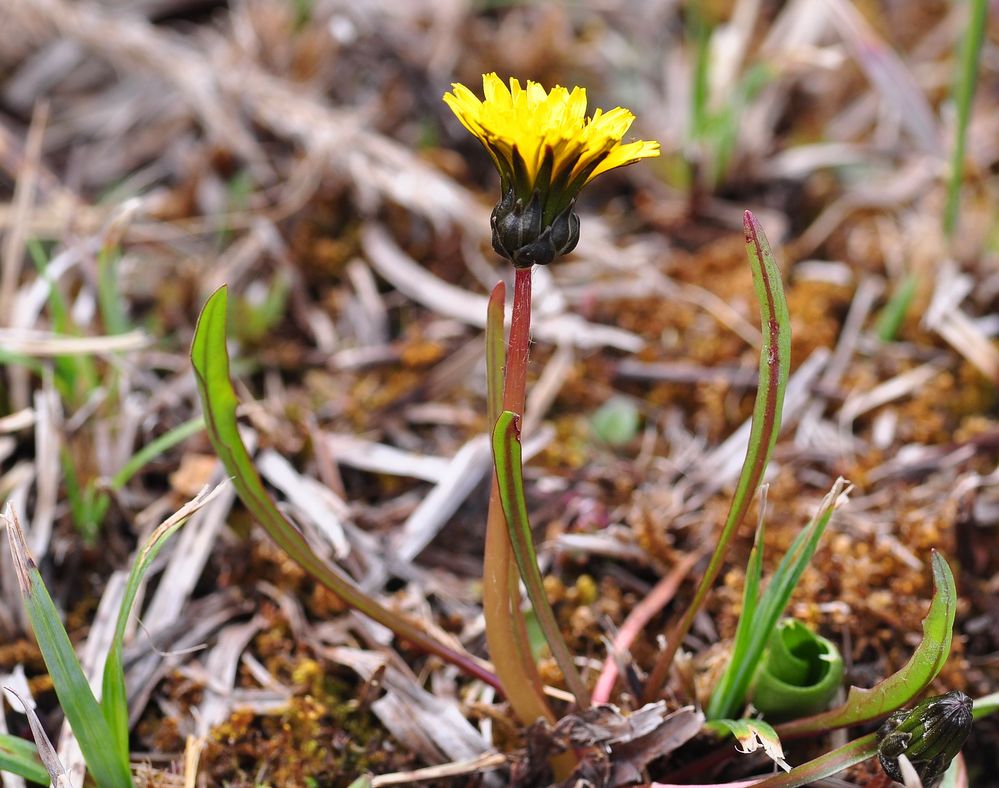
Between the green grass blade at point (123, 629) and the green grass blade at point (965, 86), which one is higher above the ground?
the green grass blade at point (965, 86)

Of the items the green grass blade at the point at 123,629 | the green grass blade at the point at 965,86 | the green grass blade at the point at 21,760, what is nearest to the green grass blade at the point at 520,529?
the green grass blade at the point at 123,629

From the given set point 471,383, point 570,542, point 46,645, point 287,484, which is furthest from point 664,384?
point 46,645

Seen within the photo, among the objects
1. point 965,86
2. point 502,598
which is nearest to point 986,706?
point 502,598

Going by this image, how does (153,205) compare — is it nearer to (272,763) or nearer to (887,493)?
(272,763)

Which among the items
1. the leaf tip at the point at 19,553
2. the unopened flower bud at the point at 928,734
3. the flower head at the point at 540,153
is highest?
the flower head at the point at 540,153

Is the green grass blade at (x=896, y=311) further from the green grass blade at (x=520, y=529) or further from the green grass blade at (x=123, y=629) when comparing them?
the green grass blade at (x=123, y=629)

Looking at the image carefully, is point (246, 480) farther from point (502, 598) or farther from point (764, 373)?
point (764, 373)

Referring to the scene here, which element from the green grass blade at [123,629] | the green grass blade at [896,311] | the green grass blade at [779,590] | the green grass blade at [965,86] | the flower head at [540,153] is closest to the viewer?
the flower head at [540,153]
